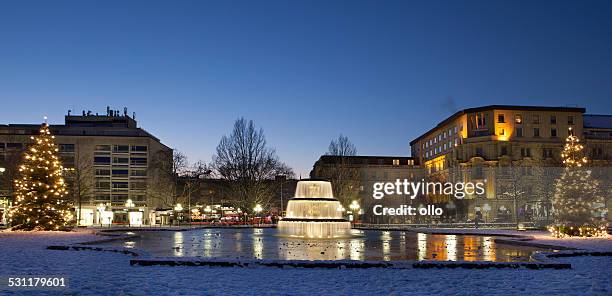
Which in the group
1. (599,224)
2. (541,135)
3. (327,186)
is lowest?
(599,224)

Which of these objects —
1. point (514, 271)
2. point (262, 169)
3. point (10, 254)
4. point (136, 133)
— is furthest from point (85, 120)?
point (514, 271)

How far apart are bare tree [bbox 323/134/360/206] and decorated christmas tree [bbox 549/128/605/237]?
3999 cm

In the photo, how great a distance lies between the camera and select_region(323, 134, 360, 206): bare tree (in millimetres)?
78625

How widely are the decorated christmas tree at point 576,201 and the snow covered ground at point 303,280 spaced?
A: 18.8 metres

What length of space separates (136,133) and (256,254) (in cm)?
9152

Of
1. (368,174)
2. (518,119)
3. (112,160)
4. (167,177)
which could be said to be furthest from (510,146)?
(112,160)

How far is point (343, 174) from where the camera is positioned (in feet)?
265

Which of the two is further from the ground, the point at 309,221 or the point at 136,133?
the point at 136,133

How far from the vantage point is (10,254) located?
20.8 m

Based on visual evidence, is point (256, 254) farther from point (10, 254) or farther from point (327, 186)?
point (327, 186)

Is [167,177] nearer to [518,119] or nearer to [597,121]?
[518,119]

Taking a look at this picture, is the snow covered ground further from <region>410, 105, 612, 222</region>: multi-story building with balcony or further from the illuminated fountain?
<region>410, 105, 612, 222</region>: multi-story building with balcony

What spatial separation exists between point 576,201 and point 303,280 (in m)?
28.9

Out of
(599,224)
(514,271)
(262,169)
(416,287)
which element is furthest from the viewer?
(262,169)
